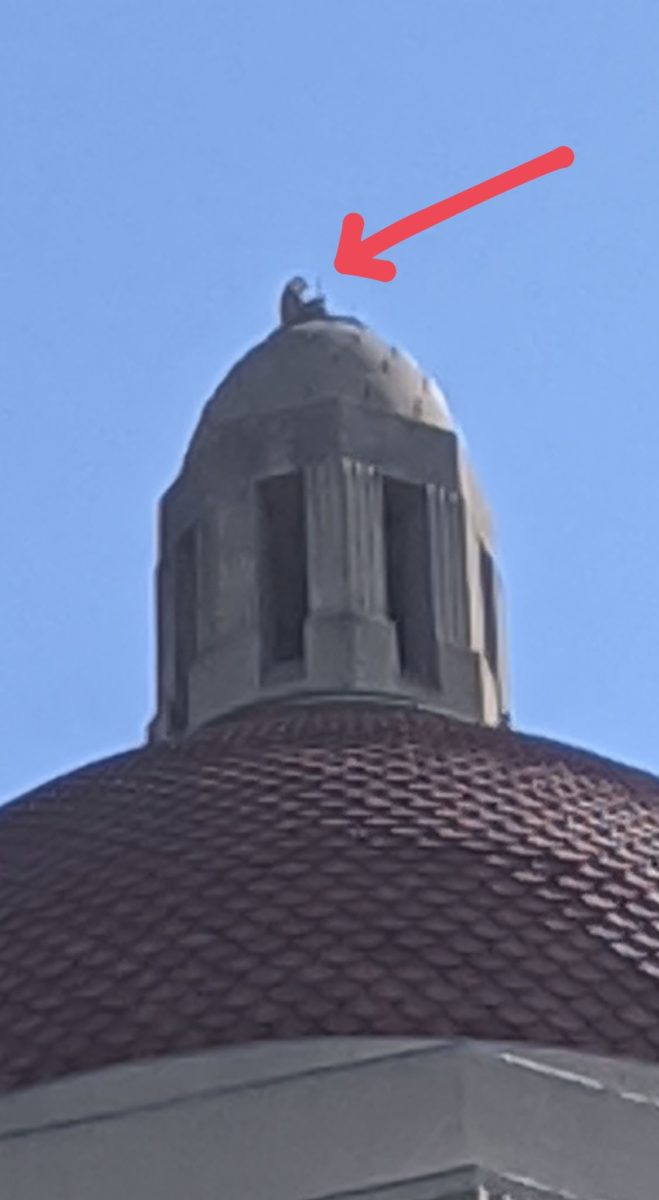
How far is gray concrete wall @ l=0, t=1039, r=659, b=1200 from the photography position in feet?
74.7

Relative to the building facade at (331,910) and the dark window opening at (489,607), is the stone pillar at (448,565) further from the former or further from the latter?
the dark window opening at (489,607)

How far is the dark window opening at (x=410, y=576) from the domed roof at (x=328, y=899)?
9.86ft

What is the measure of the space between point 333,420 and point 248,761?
5131 mm

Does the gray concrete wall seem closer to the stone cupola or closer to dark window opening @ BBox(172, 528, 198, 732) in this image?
the stone cupola

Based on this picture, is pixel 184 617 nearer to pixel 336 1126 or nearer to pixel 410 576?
pixel 410 576

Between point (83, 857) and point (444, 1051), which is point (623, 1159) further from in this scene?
point (83, 857)

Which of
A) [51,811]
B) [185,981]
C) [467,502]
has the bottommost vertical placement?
[185,981]

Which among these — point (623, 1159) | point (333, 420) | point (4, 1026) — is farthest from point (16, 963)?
point (333, 420)

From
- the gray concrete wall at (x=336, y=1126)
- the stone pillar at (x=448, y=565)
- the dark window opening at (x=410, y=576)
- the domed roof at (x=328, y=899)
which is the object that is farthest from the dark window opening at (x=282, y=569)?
the gray concrete wall at (x=336, y=1126)

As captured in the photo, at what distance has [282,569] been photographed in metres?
31.8

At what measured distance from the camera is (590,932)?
82.9 feet

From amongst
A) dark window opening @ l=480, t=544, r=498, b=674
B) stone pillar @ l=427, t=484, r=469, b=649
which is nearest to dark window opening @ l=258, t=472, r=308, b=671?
stone pillar @ l=427, t=484, r=469, b=649

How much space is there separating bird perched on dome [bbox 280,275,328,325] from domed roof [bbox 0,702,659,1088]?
6219 millimetres

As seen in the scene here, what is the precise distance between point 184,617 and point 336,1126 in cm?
954
